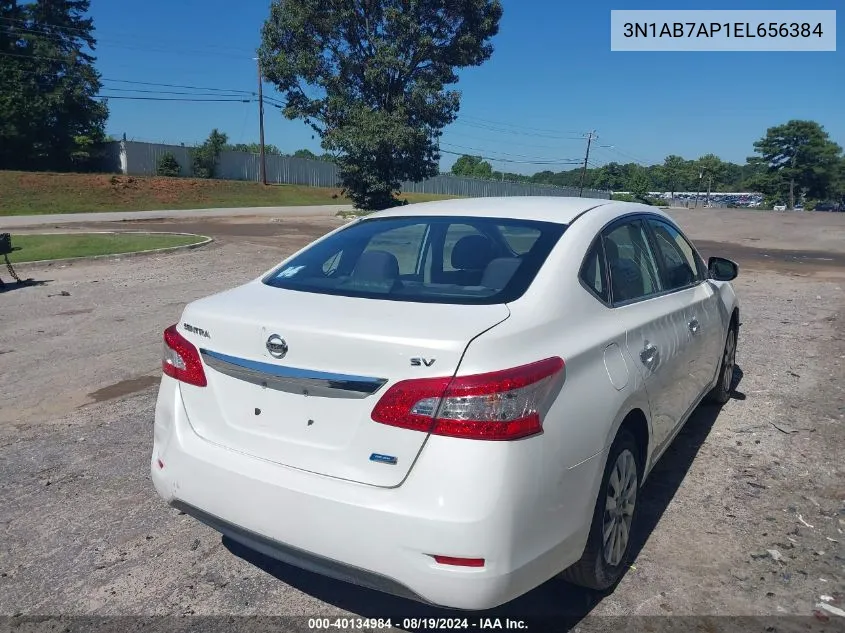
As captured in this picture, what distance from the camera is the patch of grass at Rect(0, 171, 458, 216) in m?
38.9

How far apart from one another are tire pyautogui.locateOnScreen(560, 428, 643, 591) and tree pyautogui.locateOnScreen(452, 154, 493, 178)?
5007 inches

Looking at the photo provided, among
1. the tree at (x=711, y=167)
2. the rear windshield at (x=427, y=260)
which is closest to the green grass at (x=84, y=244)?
the rear windshield at (x=427, y=260)

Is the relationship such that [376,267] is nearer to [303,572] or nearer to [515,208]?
[515,208]

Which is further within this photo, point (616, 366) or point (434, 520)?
point (616, 366)

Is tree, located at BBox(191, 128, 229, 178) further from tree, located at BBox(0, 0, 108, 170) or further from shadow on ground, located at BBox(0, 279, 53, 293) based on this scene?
shadow on ground, located at BBox(0, 279, 53, 293)

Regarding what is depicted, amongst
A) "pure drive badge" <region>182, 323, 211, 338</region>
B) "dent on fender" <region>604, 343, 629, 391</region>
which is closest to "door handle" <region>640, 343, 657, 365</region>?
"dent on fender" <region>604, 343, 629, 391</region>

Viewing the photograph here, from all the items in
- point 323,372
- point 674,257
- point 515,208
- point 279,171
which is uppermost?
point 279,171

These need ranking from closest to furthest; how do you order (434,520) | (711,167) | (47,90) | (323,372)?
(434,520), (323,372), (47,90), (711,167)

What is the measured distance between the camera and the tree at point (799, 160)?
8831cm

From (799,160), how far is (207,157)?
7700 cm

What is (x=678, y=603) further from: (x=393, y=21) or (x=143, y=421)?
(x=393, y=21)

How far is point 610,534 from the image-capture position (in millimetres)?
2852

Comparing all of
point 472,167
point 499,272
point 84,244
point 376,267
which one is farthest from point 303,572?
point 472,167

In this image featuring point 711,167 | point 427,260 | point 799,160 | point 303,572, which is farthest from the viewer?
point 711,167
